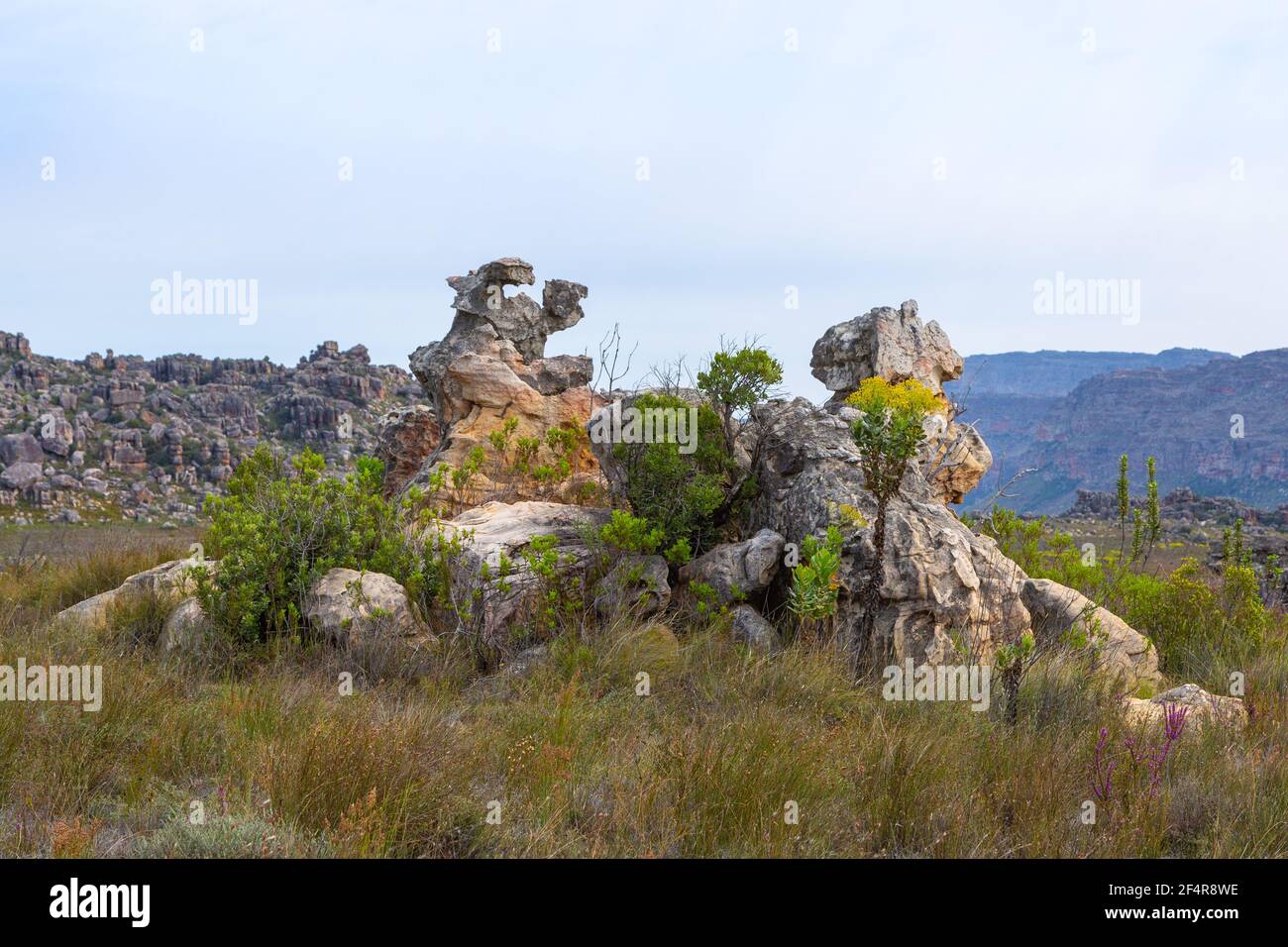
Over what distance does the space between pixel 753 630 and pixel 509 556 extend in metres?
2.08

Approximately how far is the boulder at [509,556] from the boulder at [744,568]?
3.39 ft

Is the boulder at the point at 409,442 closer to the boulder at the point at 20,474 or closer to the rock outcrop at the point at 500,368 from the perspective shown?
the rock outcrop at the point at 500,368

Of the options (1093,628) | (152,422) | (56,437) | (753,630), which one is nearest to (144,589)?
(753,630)

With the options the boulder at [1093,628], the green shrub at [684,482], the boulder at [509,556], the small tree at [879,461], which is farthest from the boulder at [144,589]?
the boulder at [1093,628]

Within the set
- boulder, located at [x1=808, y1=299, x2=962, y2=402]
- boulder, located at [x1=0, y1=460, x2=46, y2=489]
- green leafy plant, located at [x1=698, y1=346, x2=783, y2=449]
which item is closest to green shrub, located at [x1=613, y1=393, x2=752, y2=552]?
green leafy plant, located at [x1=698, y1=346, x2=783, y2=449]

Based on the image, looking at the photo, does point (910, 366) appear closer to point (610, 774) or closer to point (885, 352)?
point (885, 352)

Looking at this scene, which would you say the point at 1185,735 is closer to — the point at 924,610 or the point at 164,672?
the point at 924,610

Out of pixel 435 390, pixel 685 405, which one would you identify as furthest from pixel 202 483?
pixel 685 405

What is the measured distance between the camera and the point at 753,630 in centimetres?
702

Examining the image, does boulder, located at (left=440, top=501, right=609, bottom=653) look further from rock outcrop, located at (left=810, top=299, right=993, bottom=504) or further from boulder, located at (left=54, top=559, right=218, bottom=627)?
rock outcrop, located at (left=810, top=299, right=993, bottom=504)

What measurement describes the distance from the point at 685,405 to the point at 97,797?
5740mm

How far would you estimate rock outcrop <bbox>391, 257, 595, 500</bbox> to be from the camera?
417 inches

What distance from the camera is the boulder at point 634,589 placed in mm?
7355

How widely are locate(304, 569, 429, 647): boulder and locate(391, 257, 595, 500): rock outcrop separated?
2.81 meters
